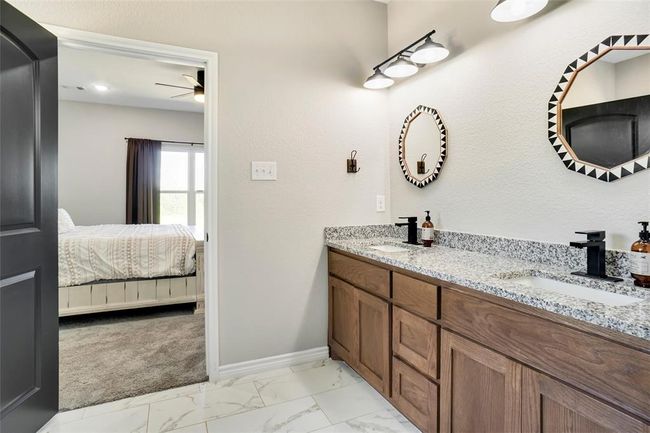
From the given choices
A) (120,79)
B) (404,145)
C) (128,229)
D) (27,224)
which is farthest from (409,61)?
(120,79)

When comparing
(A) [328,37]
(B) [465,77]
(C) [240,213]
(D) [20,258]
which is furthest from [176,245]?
(B) [465,77]

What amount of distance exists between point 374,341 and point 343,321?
0.39 meters

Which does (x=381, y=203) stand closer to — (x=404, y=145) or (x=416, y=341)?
(x=404, y=145)

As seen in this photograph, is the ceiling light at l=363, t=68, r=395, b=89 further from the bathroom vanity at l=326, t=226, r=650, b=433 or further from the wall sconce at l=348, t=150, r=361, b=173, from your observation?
the bathroom vanity at l=326, t=226, r=650, b=433

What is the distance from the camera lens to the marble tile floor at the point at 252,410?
1.71 metres

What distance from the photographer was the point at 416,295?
61.2 inches

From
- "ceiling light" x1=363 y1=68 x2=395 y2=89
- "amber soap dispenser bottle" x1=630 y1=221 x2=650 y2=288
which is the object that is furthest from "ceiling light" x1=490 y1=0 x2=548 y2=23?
"amber soap dispenser bottle" x1=630 y1=221 x2=650 y2=288

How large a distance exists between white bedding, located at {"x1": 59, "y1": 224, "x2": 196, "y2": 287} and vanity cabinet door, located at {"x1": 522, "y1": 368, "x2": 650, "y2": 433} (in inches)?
122

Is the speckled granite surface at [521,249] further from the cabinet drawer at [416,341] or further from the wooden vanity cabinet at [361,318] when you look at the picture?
the cabinet drawer at [416,341]

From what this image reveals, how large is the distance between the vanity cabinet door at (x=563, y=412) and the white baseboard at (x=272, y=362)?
153 centimetres

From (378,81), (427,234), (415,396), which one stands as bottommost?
(415,396)

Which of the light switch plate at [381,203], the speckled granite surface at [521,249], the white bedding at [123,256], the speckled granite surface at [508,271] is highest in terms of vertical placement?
the light switch plate at [381,203]

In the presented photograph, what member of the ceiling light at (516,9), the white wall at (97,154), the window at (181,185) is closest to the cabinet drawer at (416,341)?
the ceiling light at (516,9)

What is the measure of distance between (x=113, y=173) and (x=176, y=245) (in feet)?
9.78
